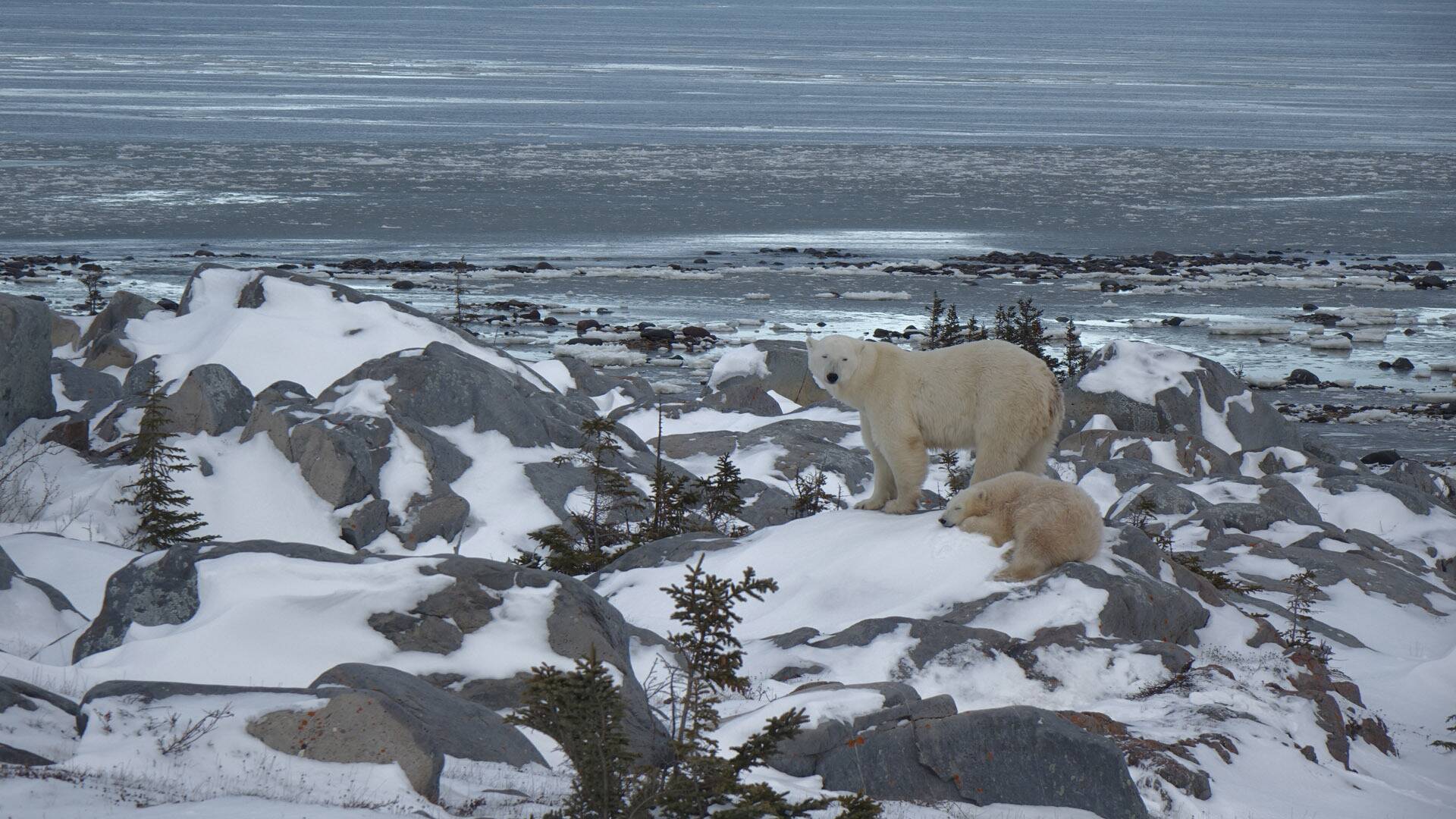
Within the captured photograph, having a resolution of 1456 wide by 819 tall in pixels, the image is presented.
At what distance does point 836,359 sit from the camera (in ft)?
31.2

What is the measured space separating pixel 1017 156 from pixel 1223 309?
28937 mm

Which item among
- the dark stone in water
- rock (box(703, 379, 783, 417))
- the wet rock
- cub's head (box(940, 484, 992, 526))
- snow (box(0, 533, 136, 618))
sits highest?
cub's head (box(940, 484, 992, 526))

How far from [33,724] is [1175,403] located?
14953mm

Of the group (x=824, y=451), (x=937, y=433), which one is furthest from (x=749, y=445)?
(x=937, y=433)

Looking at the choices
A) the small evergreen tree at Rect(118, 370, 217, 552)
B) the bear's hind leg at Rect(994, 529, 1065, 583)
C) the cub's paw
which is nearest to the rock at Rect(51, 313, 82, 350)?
the small evergreen tree at Rect(118, 370, 217, 552)

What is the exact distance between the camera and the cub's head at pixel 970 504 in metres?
8.92

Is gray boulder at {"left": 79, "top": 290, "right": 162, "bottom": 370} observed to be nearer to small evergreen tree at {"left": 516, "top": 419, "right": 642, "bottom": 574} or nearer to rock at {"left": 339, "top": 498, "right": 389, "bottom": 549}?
rock at {"left": 339, "top": 498, "right": 389, "bottom": 549}

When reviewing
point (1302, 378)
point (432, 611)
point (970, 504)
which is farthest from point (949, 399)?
point (1302, 378)

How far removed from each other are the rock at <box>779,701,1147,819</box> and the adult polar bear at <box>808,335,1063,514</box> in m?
3.63

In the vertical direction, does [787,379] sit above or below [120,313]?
below

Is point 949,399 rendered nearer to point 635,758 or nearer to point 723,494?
point 723,494

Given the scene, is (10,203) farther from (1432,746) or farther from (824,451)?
(1432,746)

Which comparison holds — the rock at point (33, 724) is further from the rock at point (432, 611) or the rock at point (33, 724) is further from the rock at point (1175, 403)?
the rock at point (1175, 403)

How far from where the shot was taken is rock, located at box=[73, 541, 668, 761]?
7117 mm
